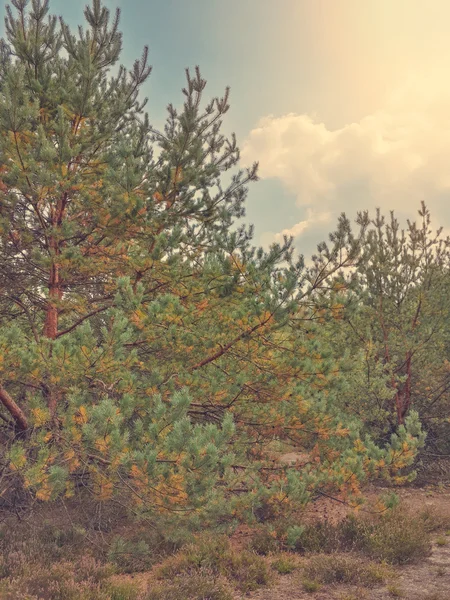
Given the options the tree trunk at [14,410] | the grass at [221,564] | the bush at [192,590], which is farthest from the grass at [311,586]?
the tree trunk at [14,410]

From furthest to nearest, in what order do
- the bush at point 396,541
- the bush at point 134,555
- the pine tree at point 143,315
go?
the bush at point 396,541 → the bush at point 134,555 → the pine tree at point 143,315

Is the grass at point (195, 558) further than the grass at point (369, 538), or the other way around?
the grass at point (369, 538)

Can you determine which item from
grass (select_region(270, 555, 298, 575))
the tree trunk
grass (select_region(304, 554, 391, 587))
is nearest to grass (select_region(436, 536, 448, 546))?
grass (select_region(304, 554, 391, 587))

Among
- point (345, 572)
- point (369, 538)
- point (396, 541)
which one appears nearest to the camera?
point (345, 572)

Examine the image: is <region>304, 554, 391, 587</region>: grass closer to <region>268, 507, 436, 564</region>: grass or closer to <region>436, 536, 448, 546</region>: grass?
<region>268, 507, 436, 564</region>: grass

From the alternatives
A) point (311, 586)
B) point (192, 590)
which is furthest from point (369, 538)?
point (192, 590)

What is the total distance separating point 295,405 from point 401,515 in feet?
11.6

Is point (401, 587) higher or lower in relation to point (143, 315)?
lower

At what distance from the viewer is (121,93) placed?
6684mm

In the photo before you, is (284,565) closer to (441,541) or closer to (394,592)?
(394,592)

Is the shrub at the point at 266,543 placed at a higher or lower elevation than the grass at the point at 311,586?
higher

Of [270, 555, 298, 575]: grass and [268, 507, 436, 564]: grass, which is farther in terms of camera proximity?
[268, 507, 436, 564]: grass

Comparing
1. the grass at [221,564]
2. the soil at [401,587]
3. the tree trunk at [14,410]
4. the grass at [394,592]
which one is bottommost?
the soil at [401,587]

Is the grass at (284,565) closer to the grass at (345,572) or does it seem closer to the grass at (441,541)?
the grass at (345,572)
